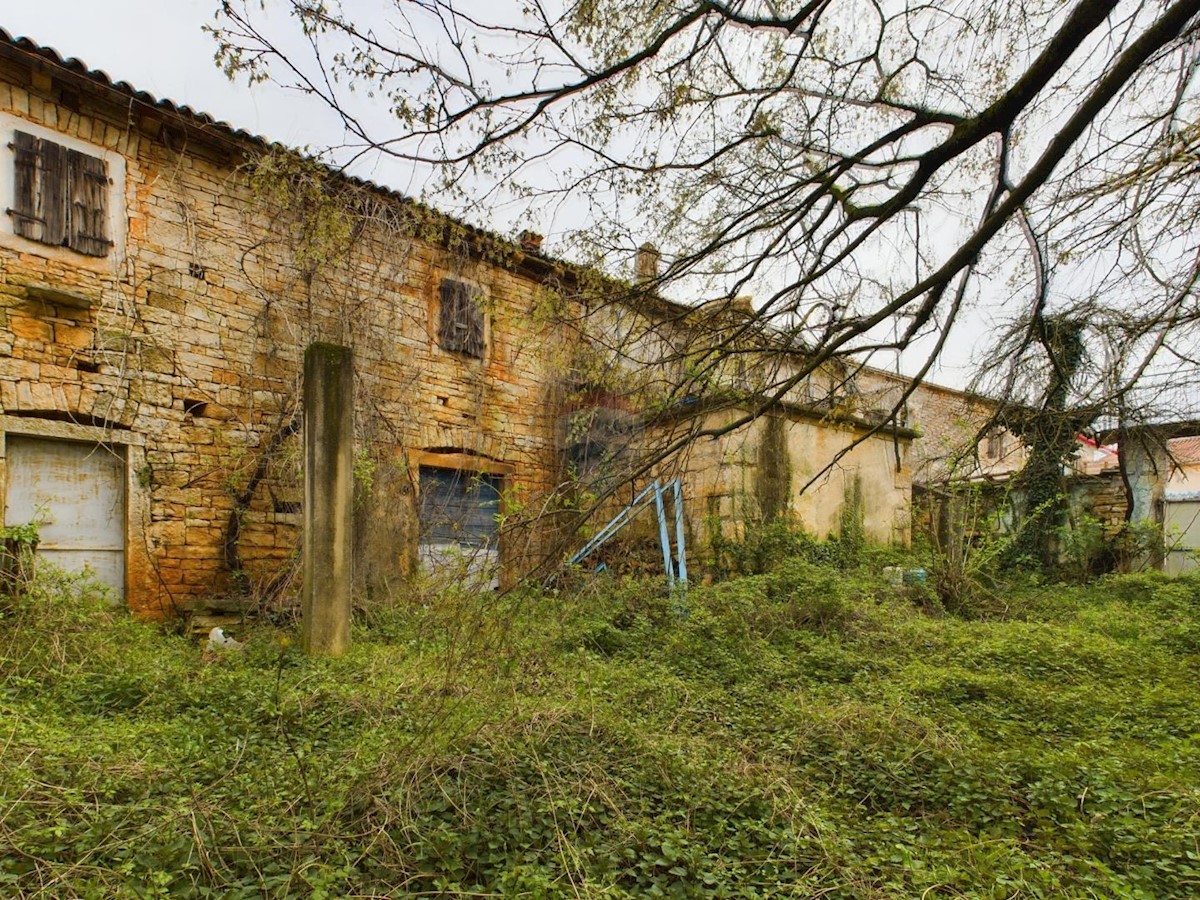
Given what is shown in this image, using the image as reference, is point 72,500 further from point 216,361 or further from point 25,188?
point 25,188

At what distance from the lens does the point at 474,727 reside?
354cm

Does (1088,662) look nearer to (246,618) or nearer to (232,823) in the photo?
(232,823)

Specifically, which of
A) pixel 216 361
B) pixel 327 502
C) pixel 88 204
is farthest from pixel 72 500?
pixel 327 502

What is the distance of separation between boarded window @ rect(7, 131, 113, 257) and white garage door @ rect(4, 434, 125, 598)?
2016mm

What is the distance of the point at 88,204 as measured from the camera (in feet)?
21.9

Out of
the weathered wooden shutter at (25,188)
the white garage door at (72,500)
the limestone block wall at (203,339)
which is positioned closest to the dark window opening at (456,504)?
the limestone block wall at (203,339)

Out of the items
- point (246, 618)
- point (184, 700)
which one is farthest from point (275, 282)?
point (184, 700)

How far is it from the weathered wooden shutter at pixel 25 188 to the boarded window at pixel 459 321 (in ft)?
14.6

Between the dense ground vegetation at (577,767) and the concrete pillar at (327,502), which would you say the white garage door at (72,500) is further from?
the concrete pillar at (327,502)

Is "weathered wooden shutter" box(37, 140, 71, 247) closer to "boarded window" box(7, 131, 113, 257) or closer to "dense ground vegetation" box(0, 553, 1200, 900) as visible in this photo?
"boarded window" box(7, 131, 113, 257)

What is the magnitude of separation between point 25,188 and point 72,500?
9.99 feet

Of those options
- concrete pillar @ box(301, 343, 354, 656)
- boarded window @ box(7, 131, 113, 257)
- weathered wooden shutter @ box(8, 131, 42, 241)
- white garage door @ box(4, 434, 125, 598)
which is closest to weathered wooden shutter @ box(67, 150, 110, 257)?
Result: boarded window @ box(7, 131, 113, 257)

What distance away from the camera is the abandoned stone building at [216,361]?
6.32m

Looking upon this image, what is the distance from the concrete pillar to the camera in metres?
5.59
